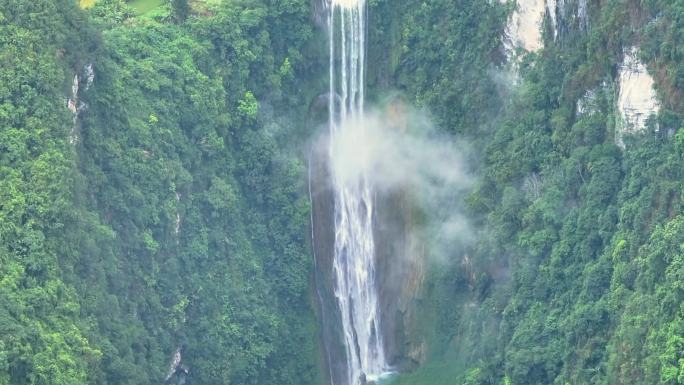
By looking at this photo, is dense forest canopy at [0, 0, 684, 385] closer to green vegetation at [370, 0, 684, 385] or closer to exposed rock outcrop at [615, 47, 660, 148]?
green vegetation at [370, 0, 684, 385]

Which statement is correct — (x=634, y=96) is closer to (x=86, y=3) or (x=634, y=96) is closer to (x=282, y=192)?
(x=282, y=192)

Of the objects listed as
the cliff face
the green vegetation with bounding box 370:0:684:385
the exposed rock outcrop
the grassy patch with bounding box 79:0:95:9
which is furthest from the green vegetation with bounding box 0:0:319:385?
the exposed rock outcrop

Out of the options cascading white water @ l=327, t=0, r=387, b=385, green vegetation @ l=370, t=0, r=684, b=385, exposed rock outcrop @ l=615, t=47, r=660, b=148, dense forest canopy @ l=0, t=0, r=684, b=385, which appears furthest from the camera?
cascading white water @ l=327, t=0, r=387, b=385

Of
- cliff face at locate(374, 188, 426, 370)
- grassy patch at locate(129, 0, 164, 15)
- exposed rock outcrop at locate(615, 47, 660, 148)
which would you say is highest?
grassy patch at locate(129, 0, 164, 15)

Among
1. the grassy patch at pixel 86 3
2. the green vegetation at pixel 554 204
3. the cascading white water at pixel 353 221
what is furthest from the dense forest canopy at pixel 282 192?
the grassy patch at pixel 86 3

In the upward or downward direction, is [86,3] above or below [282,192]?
above

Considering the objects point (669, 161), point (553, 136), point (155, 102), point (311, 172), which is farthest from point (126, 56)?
point (669, 161)

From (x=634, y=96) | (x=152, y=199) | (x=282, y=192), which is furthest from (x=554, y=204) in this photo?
(x=152, y=199)

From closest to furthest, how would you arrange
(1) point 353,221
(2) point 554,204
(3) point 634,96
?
(3) point 634,96 → (2) point 554,204 → (1) point 353,221
